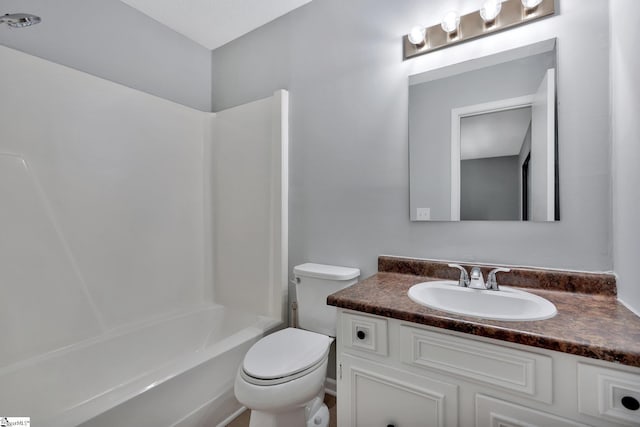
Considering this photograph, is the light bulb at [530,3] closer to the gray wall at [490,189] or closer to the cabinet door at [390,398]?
the gray wall at [490,189]

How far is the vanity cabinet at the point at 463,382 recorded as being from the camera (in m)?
0.76

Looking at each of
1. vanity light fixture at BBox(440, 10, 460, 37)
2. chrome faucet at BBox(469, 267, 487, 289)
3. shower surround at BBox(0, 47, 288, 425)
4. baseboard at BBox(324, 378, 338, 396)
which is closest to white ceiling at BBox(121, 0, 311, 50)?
shower surround at BBox(0, 47, 288, 425)

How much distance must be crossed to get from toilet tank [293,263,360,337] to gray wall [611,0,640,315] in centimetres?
113

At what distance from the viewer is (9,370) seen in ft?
4.80

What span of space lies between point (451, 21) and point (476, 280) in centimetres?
124

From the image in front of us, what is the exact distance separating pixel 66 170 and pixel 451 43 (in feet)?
7.46

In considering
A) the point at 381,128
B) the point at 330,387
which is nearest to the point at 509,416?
the point at 330,387

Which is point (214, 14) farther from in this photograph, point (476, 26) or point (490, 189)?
point (490, 189)

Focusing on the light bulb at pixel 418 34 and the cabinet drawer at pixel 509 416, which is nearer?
the cabinet drawer at pixel 509 416

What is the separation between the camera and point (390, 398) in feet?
3.47

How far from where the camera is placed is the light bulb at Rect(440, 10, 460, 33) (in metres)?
1.41

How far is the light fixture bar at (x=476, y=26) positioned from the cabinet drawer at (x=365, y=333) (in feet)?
4.53

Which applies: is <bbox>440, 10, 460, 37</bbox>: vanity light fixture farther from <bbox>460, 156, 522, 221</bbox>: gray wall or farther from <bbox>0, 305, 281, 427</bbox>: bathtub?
<bbox>0, 305, 281, 427</bbox>: bathtub

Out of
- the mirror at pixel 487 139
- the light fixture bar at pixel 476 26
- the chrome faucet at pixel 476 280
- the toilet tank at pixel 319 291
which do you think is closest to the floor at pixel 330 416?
the toilet tank at pixel 319 291
